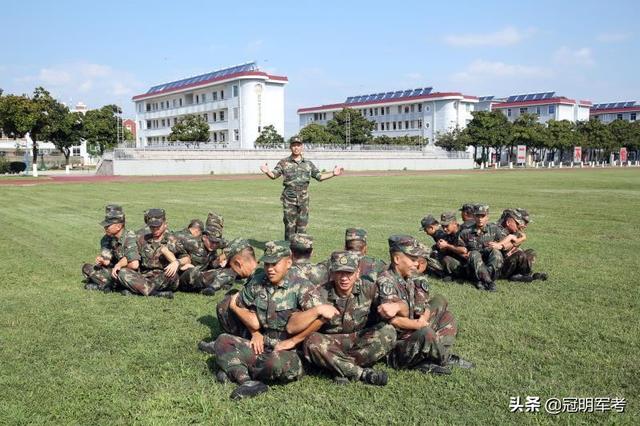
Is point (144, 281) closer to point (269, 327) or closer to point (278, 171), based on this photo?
point (269, 327)

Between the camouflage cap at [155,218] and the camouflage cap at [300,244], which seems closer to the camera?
the camouflage cap at [300,244]

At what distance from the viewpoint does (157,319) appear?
732cm

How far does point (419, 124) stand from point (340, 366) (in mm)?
102029

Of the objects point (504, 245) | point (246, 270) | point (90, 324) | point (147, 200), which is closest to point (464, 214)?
point (504, 245)

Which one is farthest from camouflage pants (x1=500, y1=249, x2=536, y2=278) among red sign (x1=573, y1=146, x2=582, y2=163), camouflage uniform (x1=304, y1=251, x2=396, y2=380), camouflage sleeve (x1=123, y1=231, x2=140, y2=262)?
red sign (x1=573, y1=146, x2=582, y2=163)

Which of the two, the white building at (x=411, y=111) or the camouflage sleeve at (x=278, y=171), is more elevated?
the white building at (x=411, y=111)

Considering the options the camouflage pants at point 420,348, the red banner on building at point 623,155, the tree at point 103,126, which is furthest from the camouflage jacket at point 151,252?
the red banner on building at point 623,155

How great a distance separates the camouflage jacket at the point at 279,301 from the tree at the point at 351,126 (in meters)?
78.5

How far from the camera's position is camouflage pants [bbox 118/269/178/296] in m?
→ 8.38

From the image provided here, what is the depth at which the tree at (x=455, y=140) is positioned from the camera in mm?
82062

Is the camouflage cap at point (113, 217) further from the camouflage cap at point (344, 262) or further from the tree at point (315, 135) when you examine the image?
the tree at point (315, 135)

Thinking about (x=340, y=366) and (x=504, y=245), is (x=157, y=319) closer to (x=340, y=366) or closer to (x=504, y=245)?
(x=340, y=366)

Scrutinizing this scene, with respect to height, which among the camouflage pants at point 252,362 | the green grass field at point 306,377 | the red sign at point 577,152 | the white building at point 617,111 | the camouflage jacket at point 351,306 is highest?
the white building at point 617,111

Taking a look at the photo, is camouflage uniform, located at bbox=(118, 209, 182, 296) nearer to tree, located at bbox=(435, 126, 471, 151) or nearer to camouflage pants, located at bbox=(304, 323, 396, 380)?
camouflage pants, located at bbox=(304, 323, 396, 380)
